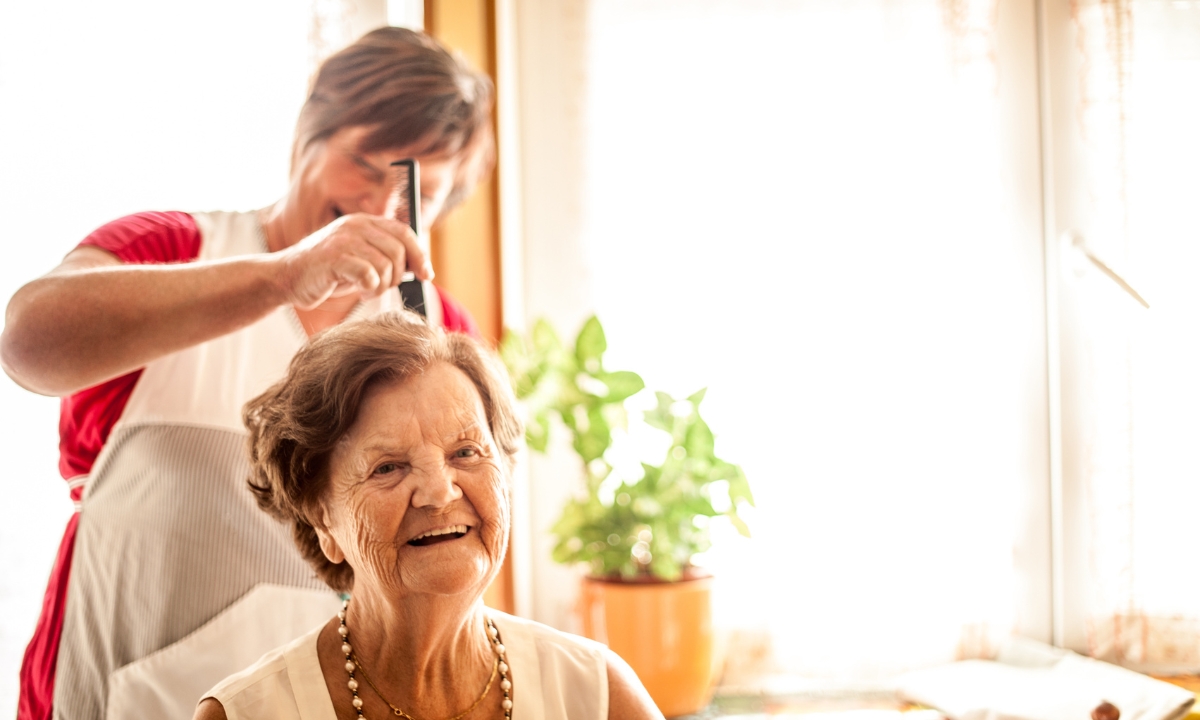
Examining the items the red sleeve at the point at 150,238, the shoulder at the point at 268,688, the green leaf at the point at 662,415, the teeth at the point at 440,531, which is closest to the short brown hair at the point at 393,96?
the red sleeve at the point at 150,238

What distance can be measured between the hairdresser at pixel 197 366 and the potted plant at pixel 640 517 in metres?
0.79

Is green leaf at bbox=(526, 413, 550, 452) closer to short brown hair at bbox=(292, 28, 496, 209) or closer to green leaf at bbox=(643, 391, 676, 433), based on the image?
green leaf at bbox=(643, 391, 676, 433)

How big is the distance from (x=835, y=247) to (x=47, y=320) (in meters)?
1.86

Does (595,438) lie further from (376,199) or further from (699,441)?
(376,199)

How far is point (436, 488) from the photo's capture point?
877mm

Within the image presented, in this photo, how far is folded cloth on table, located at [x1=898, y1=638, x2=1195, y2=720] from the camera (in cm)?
173

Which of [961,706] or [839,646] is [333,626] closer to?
[961,706]

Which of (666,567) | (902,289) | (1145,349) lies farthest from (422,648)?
(1145,349)

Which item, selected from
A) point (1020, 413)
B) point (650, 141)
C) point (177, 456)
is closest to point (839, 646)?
point (1020, 413)

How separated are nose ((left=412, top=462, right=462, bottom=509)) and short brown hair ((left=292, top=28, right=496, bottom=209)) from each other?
0.51m

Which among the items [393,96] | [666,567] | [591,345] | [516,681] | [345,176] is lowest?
[666,567]

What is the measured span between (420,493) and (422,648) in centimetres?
19

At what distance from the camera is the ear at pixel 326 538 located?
961mm

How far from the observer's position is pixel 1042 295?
2.35m
